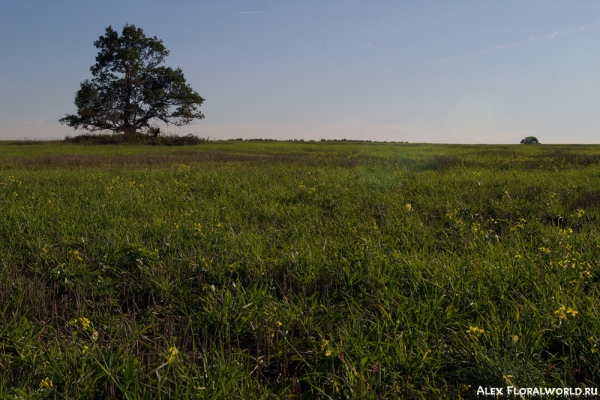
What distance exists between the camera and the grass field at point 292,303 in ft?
8.01

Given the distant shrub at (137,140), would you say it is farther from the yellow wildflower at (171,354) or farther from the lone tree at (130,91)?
the yellow wildflower at (171,354)

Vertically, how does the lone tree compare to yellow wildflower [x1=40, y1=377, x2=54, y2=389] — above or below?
above

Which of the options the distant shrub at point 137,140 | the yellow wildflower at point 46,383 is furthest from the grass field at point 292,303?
the distant shrub at point 137,140

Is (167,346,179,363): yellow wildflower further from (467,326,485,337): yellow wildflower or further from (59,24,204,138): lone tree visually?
(59,24,204,138): lone tree

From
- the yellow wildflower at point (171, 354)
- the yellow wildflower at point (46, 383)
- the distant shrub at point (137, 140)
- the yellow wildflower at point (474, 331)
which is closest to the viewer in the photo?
the yellow wildflower at point (46, 383)

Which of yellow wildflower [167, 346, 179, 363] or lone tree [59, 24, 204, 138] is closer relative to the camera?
yellow wildflower [167, 346, 179, 363]

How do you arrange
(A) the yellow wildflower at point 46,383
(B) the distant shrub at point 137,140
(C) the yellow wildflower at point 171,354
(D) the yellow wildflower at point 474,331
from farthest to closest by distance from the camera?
(B) the distant shrub at point 137,140 → (D) the yellow wildflower at point 474,331 → (C) the yellow wildflower at point 171,354 → (A) the yellow wildflower at point 46,383

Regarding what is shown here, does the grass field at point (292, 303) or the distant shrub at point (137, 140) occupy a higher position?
the distant shrub at point (137, 140)

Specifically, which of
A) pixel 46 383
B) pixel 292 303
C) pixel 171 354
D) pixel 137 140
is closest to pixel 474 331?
pixel 292 303

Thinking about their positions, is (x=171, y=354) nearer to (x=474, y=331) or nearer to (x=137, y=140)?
(x=474, y=331)

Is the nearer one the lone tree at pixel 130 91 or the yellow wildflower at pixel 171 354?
the yellow wildflower at pixel 171 354

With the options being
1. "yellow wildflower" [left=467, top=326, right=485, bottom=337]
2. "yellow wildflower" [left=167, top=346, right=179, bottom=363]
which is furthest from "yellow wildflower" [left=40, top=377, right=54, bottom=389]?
"yellow wildflower" [left=467, top=326, right=485, bottom=337]

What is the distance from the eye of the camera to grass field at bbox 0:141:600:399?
2.44 meters

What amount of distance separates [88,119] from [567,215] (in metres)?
46.5
